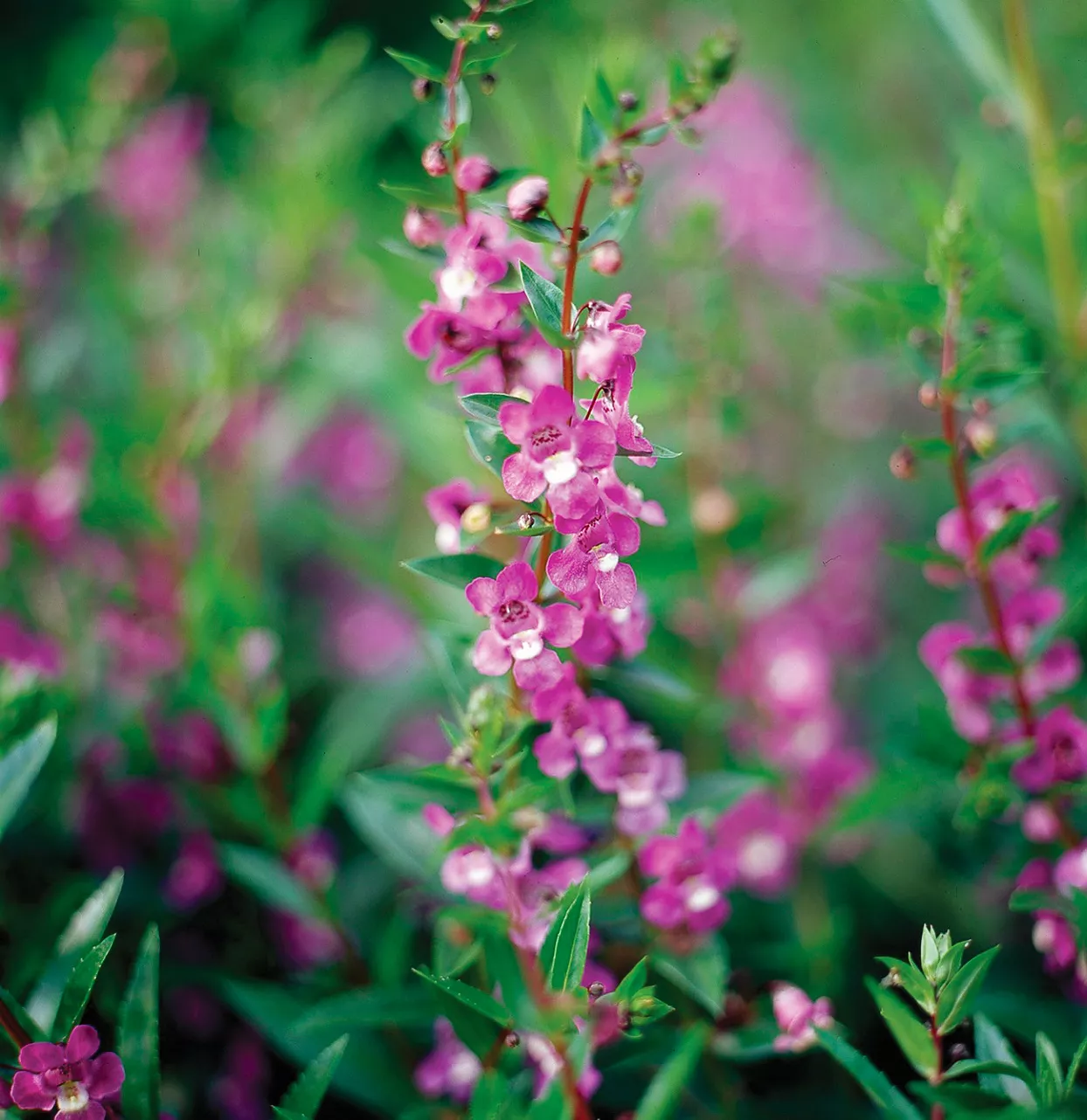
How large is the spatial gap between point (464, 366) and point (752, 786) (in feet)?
1.76

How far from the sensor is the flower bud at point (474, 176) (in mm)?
800

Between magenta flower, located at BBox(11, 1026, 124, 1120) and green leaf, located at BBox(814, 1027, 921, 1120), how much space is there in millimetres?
580

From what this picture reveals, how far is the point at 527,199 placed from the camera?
0.76 m

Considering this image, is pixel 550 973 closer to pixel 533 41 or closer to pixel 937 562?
pixel 937 562

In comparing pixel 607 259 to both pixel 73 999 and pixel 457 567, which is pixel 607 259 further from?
pixel 73 999

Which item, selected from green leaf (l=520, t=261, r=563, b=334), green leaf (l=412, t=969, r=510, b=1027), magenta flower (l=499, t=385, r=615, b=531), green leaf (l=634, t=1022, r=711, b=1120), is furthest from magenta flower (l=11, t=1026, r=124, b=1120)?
green leaf (l=520, t=261, r=563, b=334)

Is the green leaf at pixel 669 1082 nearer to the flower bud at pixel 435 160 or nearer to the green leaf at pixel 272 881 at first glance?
the green leaf at pixel 272 881

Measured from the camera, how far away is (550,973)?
2.68 ft

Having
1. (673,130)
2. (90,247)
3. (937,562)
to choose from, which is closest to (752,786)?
(937,562)

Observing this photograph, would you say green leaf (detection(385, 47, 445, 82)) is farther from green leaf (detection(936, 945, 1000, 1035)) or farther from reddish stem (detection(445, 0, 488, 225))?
green leaf (detection(936, 945, 1000, 1035))

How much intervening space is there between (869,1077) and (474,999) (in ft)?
1.03

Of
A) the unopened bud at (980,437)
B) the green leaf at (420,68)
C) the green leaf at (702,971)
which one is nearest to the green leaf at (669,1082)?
the green leaf at (702,971)

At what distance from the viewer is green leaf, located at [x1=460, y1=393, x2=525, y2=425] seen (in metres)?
0.77

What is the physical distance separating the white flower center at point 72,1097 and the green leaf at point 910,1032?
0.63 m
